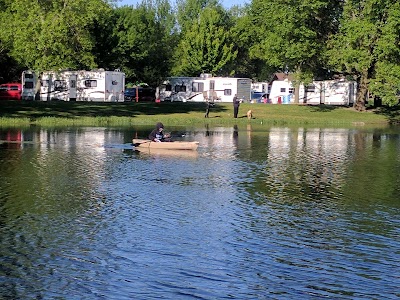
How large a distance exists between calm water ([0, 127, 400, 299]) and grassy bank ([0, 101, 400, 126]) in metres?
24.3

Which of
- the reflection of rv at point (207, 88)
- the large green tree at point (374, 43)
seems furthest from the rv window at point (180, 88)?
the large green tree at point (374, 43)

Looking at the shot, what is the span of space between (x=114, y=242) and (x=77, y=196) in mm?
6900

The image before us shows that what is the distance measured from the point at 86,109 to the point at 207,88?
22474 mm

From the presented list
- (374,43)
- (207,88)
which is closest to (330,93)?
(207,88)

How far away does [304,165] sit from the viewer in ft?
114

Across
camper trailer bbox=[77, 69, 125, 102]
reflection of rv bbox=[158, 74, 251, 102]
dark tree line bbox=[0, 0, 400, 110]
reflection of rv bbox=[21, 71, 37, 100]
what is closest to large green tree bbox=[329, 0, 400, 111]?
dark tree line bbox=[0, 0, 400, 110]

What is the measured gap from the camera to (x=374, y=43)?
230ft

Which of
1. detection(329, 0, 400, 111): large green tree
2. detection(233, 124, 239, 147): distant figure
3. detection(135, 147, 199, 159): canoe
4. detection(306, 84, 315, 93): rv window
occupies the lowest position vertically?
detection(135, 147, 199, 159): canoe

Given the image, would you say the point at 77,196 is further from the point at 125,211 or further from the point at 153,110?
the point at 153,110

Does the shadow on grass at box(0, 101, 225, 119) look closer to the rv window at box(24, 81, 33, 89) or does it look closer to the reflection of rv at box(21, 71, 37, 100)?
the reflection of rv at box(21, 71, 37, 100)

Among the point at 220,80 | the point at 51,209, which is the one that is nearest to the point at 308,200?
the point at 51,209

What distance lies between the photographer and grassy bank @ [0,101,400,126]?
62.9 metres

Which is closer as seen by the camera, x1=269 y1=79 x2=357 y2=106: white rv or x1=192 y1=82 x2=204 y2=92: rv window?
x1=269 y1=79 x2=357 y2=106: white rv

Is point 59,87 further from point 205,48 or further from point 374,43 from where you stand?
point 374,43
